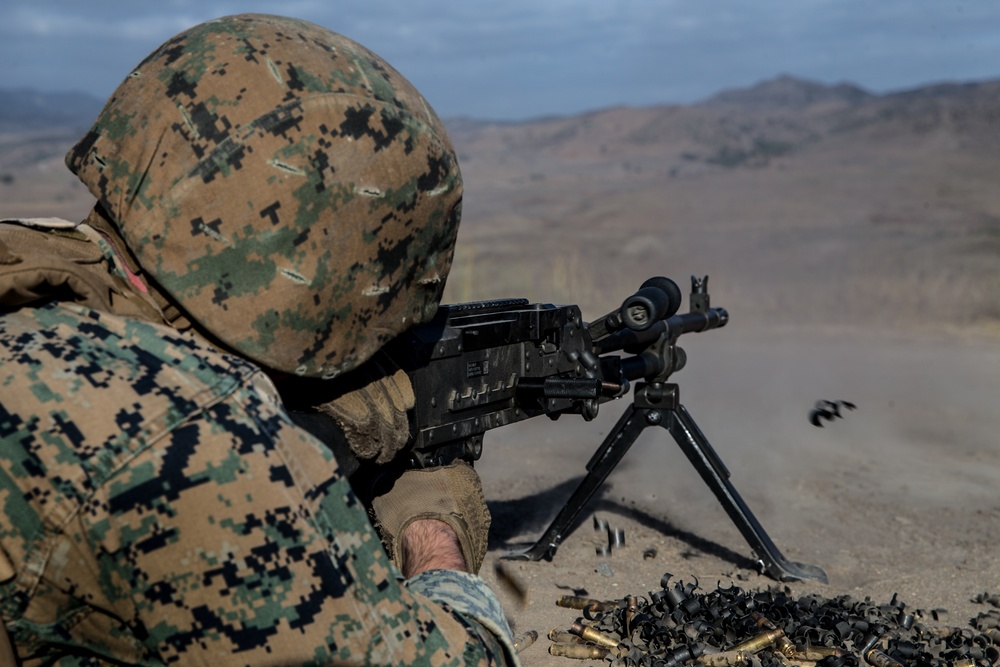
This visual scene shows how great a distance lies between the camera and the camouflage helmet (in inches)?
84.1

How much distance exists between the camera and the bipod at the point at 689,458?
4.95 meters

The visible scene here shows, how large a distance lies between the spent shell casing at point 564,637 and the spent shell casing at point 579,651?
0.05 m

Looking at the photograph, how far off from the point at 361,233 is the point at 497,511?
4094mm

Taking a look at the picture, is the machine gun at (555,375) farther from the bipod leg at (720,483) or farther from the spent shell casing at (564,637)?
the spent shell casing at (564,637)

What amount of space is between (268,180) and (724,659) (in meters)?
2.74

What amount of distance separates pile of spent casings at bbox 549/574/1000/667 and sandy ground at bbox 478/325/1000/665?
231 mm

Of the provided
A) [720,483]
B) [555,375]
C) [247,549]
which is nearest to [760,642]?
[720,483]

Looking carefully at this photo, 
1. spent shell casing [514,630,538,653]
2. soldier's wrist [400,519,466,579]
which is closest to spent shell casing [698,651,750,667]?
spent shell casing [514,630,538,653]

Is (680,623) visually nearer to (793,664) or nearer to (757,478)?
(793,664)

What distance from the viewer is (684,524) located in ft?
19.6

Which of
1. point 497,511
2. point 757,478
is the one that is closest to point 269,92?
point 497,511

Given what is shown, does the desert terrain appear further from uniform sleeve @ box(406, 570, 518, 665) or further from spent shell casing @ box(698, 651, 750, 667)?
uniform sleeve @ box(406, 570, 518, 665)

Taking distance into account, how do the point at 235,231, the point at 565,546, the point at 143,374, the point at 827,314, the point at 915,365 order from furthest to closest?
1. the point at 827,314
2. the point at 915,365
3. the point at 565,546
4. the point at 235,231
5. the point at 143,374

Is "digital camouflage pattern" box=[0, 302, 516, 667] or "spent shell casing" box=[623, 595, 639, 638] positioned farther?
"spent shell casing" box=[623, 595, 639, 638]
